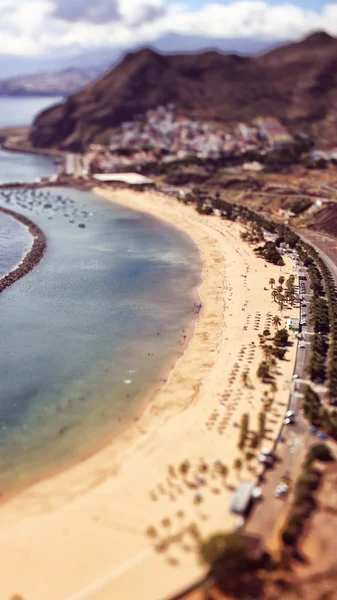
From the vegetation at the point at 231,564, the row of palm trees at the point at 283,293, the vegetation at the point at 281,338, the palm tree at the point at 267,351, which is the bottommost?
the vegetation at the point at 231,564

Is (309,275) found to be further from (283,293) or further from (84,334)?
(84,334)

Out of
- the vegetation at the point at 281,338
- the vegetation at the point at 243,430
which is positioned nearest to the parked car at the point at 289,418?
the vegetation at the point at 243,430

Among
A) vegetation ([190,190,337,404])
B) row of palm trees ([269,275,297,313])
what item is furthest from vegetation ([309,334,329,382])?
row of palm trees ([269,275,297,313])

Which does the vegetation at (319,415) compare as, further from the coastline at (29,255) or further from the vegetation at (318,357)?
the coastline at (29,255)

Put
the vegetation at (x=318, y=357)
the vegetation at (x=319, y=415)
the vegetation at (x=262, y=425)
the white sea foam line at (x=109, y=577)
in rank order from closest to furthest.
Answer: the white sea foam line at (x=109, y=577) < the vegetation at (x=262, y=425) < the vegetation at (x=319, y=415) < the vegetation at (x=318, y=357)

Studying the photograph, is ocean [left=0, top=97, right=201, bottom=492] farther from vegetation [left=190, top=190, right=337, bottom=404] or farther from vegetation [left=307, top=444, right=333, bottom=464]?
vegetation [left=307, top=444, right=333, bottom=464]

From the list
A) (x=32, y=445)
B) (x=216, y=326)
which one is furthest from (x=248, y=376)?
(x=32, y=445)

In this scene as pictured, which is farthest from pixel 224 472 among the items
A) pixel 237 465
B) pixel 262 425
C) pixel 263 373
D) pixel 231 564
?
pixel 263 373
